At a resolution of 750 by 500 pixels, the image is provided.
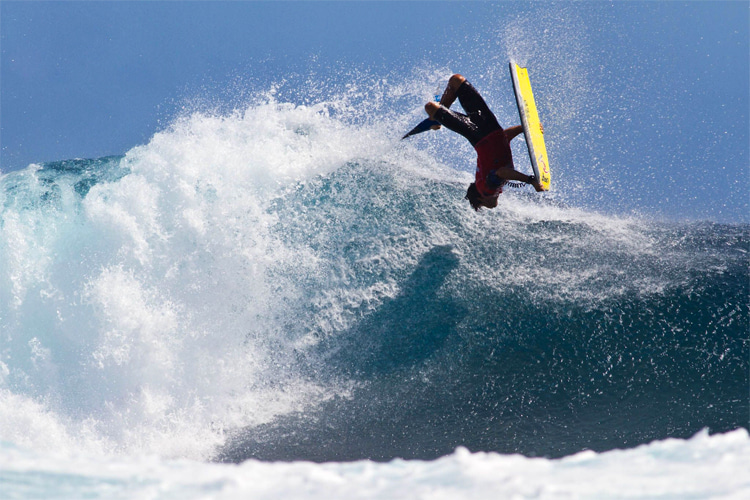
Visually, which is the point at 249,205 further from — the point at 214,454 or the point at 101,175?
the point at 214,454

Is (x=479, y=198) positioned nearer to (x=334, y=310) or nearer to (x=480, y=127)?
(x=480, y=127)

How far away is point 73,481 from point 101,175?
5.39 meters

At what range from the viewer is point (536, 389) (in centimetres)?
523

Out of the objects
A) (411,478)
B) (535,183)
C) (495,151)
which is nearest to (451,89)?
(495,151)

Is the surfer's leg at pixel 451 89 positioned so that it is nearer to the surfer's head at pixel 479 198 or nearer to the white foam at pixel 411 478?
the surfer's head at pixel 479 198

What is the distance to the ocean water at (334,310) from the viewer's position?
4.97 meters

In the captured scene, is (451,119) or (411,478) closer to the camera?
(411,478)

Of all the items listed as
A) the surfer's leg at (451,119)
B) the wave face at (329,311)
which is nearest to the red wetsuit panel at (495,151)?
the surfer's leg at (451,119)

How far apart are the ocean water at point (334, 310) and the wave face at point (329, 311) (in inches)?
0.9

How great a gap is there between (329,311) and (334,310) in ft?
0.19

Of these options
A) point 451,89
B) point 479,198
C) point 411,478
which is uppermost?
point 451,89

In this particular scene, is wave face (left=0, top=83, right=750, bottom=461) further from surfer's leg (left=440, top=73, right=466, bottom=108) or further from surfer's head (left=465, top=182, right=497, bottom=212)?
surfer's leg (left=440, top=73, right=466, bottom=108)

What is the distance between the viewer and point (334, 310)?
5.94 meters

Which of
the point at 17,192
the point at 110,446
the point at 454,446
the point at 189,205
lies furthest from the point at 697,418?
the point at 17,192
